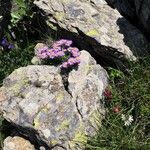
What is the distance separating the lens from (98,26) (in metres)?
7.85

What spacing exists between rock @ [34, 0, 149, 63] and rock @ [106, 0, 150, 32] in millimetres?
Result: 137

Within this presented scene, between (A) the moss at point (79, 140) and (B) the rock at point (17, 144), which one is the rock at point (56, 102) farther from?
(B) the rock at point (17, 144)

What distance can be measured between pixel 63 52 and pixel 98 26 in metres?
0.85

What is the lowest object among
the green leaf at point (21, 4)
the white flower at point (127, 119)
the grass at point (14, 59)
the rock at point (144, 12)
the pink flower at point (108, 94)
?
the grass at point (14, 59)

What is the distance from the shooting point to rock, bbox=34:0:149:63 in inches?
298

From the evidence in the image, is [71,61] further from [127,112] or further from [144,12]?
[144,12]

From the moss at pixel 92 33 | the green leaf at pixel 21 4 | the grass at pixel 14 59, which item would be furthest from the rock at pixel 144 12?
the green leaf at pixel 21 4

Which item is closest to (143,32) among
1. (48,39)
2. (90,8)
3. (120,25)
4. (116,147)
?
(120,25)

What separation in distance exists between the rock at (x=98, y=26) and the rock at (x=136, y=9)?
137 millimetres

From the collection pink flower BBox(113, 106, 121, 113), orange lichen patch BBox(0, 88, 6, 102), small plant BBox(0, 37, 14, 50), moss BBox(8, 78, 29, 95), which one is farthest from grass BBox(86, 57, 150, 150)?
small plant BBox(0, 37, 14, 50)

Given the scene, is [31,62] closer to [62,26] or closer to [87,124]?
[62,26]

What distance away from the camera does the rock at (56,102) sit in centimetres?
671

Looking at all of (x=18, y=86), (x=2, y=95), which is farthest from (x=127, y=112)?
(x=2, y=95)

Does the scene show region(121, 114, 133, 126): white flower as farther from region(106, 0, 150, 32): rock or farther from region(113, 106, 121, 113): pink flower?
region(106, 0, 150, 32): rock
